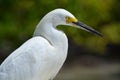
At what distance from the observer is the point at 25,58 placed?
11.3ft

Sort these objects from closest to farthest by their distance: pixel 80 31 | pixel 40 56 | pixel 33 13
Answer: pixel 40 56, pixel 33 13, pixel 80 31

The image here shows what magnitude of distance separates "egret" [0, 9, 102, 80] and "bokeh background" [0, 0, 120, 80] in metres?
2.73

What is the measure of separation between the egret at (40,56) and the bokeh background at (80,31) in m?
2.73

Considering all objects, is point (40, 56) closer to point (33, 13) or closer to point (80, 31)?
point (33, 13)

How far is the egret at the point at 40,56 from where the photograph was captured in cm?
341

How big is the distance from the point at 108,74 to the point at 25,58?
627 centimetres

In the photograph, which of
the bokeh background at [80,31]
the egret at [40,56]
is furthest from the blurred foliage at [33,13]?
the egret at [40,56]

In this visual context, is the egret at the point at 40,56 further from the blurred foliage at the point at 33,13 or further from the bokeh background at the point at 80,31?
the blurred foliage at the point at 33,13

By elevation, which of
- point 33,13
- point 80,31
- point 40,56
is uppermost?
point 80,31

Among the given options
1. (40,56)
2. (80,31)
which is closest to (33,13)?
(80,31)

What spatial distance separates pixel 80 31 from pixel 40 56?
4032 millimetres

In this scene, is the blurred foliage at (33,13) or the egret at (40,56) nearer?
the egret at (40,56)

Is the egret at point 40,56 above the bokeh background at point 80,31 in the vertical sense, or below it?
below

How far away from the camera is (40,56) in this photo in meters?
3.46
